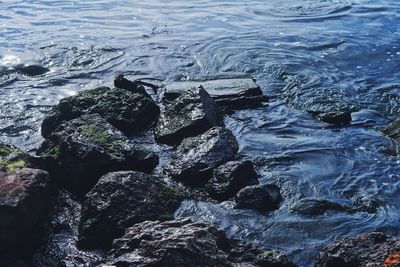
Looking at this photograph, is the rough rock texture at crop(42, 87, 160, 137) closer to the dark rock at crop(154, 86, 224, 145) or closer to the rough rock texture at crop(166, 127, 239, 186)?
the dark rock at crop(154, 86, 224, 145)

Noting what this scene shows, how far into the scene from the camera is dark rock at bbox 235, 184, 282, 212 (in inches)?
288

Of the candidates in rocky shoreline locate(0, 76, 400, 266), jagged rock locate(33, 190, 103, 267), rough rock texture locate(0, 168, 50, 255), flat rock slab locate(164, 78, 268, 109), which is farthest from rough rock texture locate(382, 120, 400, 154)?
rough rock texture locate(0, 168, 50, 255)

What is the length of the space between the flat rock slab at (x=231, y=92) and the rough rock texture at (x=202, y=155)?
1926mm

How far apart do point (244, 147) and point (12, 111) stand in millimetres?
4767

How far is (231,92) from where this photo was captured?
11.2 metres

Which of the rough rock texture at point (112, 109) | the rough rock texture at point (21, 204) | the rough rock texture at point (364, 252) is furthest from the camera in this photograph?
the rough rock texture at point (112, 109)

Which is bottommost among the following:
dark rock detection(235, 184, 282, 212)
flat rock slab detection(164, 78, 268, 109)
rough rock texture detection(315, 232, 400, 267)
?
dark rock detection(235, 184, 282, 212)

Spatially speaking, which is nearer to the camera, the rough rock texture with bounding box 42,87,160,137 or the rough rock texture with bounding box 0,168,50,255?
the rough rock texture with bounding box 0,168,50,255

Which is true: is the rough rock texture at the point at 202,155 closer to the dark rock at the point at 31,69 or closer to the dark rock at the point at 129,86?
the dark rock at the point at 129,86

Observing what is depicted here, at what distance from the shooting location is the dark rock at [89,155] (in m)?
7.89

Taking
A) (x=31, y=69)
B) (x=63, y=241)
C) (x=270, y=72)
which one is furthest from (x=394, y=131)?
(x=31, y=69)

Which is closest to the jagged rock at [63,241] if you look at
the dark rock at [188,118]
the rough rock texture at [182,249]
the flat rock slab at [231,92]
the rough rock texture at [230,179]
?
the rough rock texture at [182,249]

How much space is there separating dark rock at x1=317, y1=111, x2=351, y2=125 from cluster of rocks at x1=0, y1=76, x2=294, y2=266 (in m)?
1.88

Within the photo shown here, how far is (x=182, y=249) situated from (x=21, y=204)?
6.59 ft
